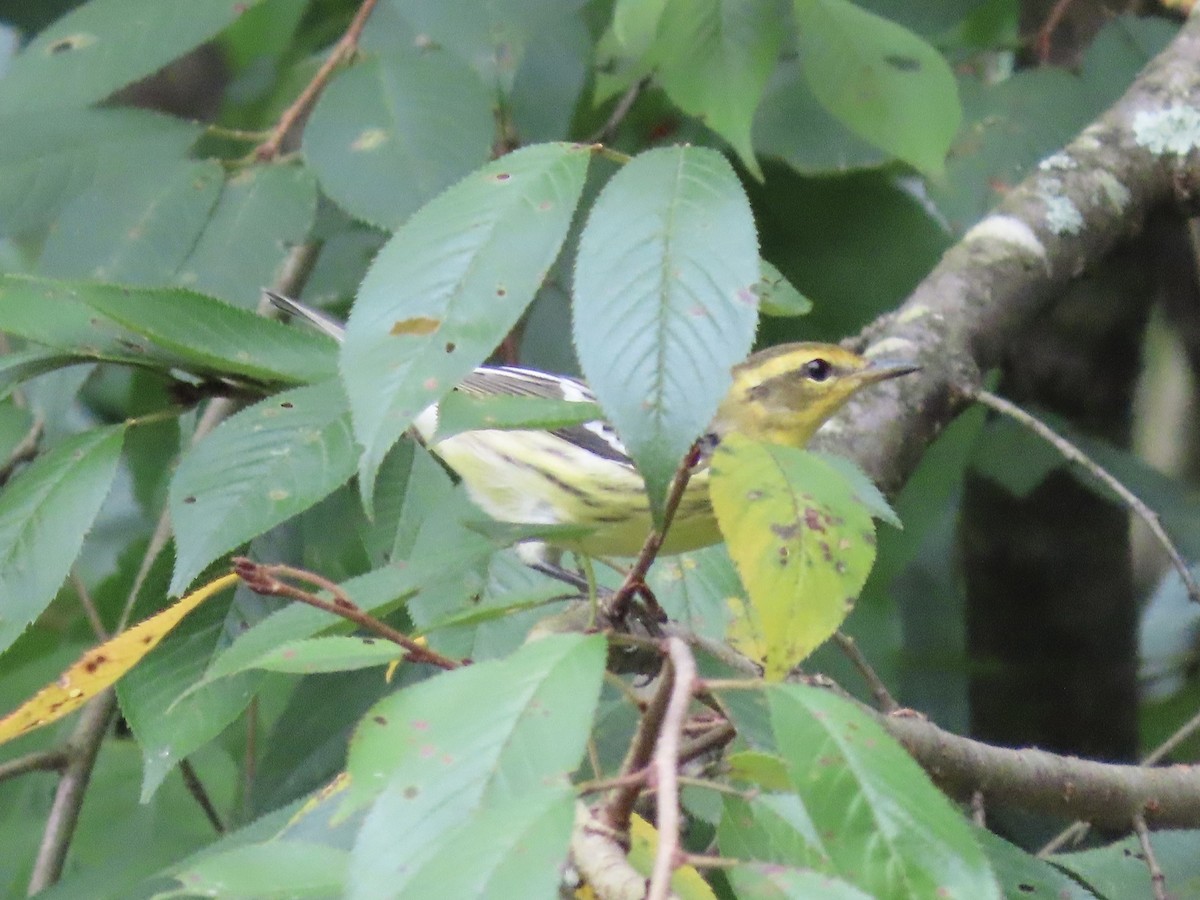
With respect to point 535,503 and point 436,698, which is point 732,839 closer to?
point 436,698

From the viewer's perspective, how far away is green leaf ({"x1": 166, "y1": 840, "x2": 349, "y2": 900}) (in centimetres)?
97

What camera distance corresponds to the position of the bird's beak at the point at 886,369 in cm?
224

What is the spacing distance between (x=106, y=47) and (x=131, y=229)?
1.07 ft

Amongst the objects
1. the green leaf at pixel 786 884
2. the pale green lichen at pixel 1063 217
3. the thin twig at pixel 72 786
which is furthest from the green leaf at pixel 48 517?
the pale green lichen at pixel 1063 217

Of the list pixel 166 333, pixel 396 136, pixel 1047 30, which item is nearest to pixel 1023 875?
pixel 166 333

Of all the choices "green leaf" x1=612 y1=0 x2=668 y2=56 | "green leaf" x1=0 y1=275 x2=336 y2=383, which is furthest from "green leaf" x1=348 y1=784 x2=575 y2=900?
"green leaf" x1=612 y1=0 x2=668 y2=56

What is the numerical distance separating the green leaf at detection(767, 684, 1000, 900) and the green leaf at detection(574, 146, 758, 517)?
0.21 metres

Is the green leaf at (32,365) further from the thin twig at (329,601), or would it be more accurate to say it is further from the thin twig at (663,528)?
the thin twig at (663,528)

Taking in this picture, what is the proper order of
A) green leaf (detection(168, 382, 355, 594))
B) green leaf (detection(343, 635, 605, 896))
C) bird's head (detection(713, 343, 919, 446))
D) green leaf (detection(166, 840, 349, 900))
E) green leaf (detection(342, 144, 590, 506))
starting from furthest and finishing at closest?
1. bird's head (detection(713, 343, 919, 446))
2. green leaf (detection(168, 382, 355, 594))
3. green leaf (detection(342, 144, 590, 506))
4. green leaf (detection(166, 840, 349, 900))
5. green leaf (detection(343, 635, 605, 896))

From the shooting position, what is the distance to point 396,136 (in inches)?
85.0

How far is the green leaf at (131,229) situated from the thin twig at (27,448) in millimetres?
258

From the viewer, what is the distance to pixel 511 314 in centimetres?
111

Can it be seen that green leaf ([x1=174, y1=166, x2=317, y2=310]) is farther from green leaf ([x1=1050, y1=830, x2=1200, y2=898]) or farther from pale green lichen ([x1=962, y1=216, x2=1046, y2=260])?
green leaf ([x1=1050, y1=830, x2=1200, y2=898])

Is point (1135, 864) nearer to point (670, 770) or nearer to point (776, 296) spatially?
point (776, 296)
